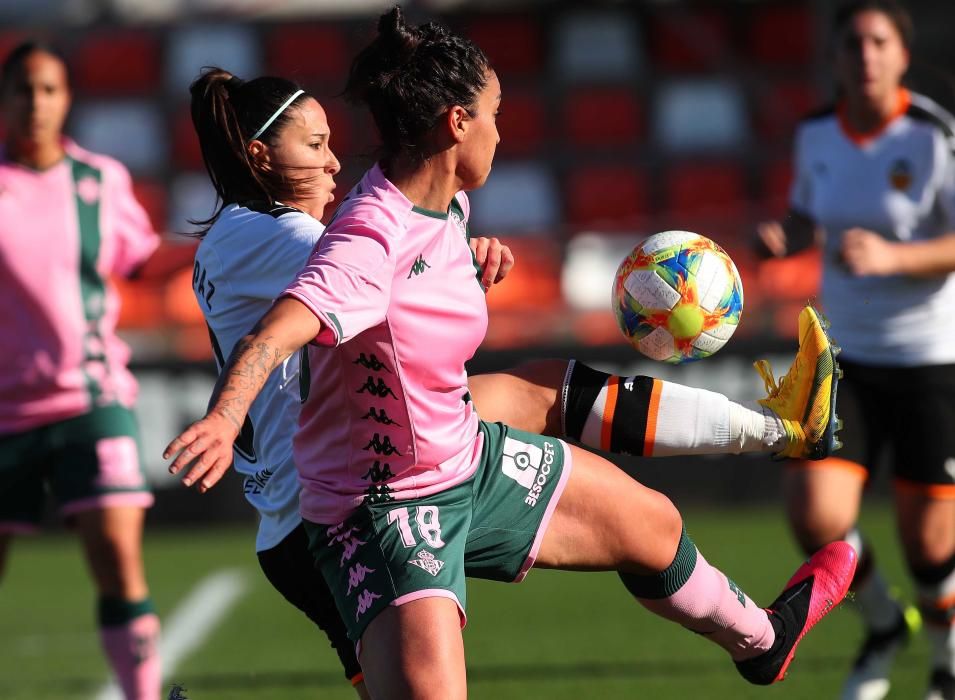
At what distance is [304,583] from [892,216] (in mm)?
2851

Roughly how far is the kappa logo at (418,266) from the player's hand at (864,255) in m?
1.86

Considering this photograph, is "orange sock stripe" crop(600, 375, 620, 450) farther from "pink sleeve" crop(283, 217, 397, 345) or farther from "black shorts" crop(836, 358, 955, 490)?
"black shorts" crop(836, 358, 955, 490)

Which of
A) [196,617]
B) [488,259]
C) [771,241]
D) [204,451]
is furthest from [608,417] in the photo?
[196,617]

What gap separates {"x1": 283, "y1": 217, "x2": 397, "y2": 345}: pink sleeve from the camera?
310cm

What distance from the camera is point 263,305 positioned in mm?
3791

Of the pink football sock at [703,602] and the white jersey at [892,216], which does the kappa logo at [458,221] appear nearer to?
the pink football sock at [703,602]

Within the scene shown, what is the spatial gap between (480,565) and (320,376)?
2.13 feet

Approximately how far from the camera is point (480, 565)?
381 cm

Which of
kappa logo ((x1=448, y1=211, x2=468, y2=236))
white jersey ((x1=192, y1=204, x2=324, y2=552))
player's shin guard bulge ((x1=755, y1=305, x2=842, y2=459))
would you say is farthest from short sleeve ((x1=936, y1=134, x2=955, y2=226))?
white jersey ((x1=192, y1=204, x2=324, y2=552))

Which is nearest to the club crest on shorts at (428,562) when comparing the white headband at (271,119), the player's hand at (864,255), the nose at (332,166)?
the nose at (332,166)

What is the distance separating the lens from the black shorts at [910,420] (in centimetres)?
543

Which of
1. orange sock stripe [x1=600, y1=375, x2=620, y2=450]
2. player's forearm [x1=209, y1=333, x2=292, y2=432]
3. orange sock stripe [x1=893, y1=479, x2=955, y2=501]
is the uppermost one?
player's forearm [x1=209, y1=333, x2=292, y2=432]

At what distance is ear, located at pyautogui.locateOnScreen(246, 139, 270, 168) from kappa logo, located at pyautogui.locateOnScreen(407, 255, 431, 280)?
71 cm

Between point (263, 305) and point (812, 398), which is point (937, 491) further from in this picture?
point (263, 305)
